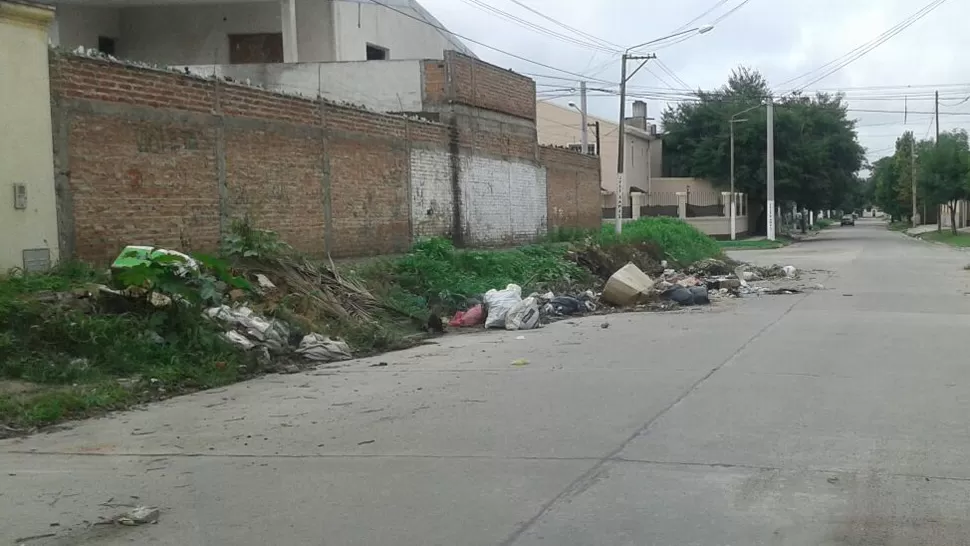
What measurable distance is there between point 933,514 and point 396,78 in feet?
65.3

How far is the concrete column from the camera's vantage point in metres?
26.6

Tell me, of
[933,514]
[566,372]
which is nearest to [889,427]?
[933,514]

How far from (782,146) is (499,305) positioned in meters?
48.9

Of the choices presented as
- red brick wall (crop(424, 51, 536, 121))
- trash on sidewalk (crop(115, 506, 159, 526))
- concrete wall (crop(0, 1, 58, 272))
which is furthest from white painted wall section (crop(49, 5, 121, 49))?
trash on sidewalk (crop(115, 506, 159, 526))

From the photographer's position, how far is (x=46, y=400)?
8836mm

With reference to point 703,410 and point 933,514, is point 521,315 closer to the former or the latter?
point 703,410

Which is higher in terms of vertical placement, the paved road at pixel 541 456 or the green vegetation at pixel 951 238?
the green vegetation at pixel 951 238

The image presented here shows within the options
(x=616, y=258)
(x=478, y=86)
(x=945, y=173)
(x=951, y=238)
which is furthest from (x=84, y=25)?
(x=945, y=173)

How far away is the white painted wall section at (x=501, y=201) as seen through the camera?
80.7ft

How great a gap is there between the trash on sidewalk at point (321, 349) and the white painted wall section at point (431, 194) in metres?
9.21

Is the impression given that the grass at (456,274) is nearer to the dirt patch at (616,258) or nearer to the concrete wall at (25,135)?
the dirt patch at (616,258)

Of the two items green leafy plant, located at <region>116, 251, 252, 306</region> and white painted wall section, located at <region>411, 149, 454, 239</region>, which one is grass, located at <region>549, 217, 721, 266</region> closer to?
white painted wall section, located at <region>411, 149, 454, 239</region>

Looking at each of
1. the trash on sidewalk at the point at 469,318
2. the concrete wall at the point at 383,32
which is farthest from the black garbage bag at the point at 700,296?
the concrete wall at the point at 383,32

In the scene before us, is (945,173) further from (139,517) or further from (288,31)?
(139,517)
